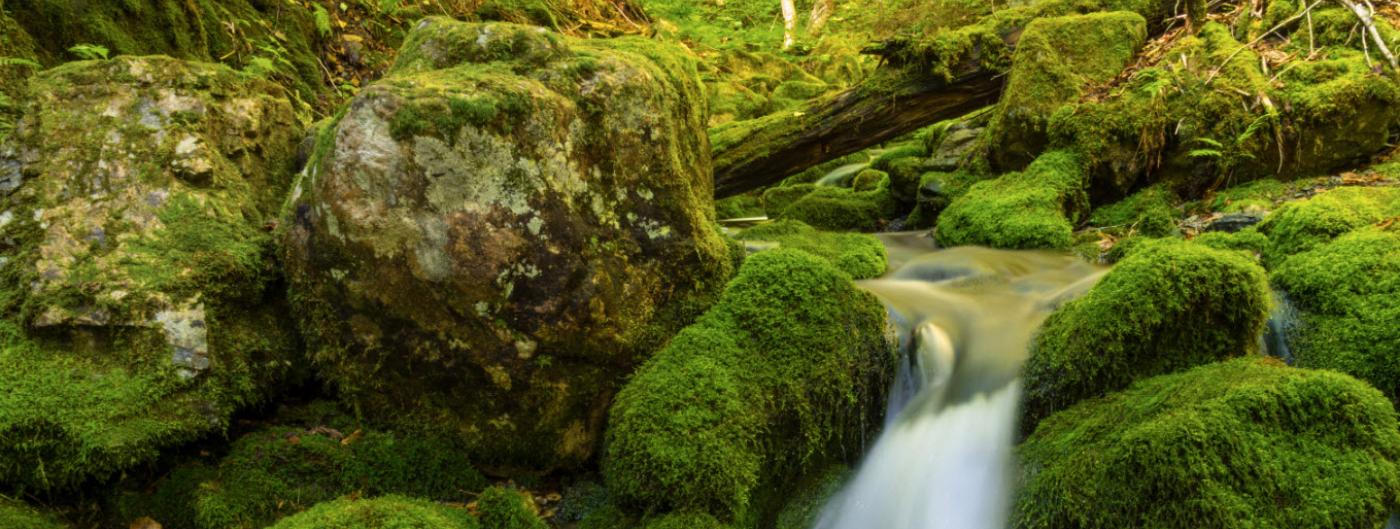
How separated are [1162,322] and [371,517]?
11.7 ft

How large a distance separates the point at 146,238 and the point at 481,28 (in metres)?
1.87

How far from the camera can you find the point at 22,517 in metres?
2.64

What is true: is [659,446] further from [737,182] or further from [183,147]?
[737,182]

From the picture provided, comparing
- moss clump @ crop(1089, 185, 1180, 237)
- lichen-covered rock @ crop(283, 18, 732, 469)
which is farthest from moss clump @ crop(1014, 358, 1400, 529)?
moss clump @ crop(1089, 185, 1180, 237)

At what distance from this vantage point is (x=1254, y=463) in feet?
8.61

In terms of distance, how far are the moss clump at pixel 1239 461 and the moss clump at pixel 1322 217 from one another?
66.8 inches

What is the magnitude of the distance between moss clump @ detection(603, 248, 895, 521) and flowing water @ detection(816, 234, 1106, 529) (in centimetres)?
22

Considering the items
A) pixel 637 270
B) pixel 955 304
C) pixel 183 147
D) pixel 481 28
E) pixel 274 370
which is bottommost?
pixel 955 304

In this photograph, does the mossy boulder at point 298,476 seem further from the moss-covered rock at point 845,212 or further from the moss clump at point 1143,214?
the moss-covered rock at point 845,212

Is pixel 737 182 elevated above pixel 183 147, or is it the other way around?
pixel 183 147

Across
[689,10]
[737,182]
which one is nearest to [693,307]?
[737,182]

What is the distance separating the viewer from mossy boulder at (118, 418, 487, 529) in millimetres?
2990

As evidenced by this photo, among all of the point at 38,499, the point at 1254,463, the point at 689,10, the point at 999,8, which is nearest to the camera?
the point at 1254,463

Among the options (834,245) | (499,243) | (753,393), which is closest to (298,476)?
(499,243)
